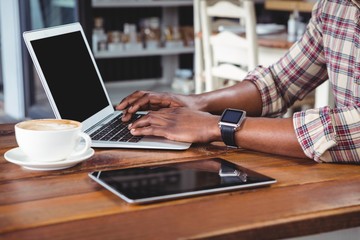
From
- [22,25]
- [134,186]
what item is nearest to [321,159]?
[134,186]

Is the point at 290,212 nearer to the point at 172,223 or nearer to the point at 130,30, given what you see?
the point at 172,223

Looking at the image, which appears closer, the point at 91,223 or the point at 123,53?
the point at 91,223

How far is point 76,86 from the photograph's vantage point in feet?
4.63

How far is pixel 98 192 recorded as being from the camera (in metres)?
1.04

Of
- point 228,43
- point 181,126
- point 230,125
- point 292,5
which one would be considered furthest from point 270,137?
point 292,5

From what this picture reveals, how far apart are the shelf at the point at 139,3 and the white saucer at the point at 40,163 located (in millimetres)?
3383

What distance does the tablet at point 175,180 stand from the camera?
100 centimetres

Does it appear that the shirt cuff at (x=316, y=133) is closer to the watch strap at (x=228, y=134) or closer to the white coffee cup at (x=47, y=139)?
the watch strap at (x=228, y=134)

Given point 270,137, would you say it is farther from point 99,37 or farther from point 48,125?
point 99,37

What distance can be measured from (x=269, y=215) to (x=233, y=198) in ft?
0.28

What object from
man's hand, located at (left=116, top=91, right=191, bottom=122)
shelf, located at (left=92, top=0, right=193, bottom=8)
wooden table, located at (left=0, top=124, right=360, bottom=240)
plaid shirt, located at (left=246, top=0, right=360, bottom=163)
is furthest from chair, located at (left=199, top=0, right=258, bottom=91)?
wooden table, located at (left=0, top=124, right=360, bottom=240)

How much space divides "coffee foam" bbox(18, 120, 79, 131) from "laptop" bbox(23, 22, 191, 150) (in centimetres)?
11

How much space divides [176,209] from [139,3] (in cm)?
383

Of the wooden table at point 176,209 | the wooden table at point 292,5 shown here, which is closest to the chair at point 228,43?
the wooden table at point 292,5
